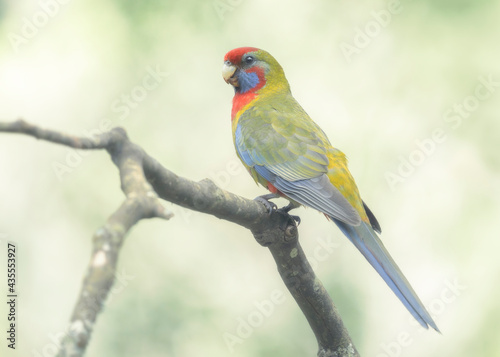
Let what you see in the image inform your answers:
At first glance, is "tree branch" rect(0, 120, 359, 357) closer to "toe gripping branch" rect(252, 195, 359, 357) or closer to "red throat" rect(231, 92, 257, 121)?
"toe gripping branch" rect(252, 195, 359, 357)

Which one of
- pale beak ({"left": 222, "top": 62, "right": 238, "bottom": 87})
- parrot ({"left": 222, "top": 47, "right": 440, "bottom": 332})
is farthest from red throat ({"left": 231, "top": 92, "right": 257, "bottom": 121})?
pale beak ({"left": 222, "top": 62, "right": 238, "bottom": 87})

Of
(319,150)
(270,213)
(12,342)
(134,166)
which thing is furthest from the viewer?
(12,342)

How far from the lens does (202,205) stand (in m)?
2.45

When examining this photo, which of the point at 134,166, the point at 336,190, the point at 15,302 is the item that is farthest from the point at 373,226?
the point at 15,302

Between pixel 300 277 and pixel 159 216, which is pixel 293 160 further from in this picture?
pixel 159 216

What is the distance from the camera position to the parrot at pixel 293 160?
3289mm

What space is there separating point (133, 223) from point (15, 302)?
3006 mm

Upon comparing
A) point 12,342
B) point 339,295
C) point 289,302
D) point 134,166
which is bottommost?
point 12,342

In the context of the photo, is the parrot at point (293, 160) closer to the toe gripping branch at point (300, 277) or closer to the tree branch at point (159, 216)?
the toe gripping branch at point (300, 277)

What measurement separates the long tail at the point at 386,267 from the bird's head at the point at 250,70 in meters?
1.41

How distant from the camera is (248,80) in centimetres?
441

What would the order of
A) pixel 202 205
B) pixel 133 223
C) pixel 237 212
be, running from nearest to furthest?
pixel 133 223
pixel 202 205
pixel 237 212

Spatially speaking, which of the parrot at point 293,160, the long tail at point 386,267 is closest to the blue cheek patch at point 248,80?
the parrot at point 293,160

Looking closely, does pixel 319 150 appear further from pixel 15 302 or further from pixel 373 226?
pixel 15 302
